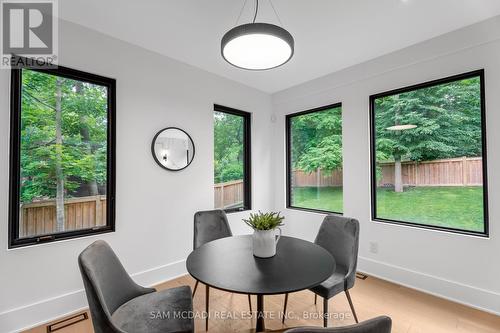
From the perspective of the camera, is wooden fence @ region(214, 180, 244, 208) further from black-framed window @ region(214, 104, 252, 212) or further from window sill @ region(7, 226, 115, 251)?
window sill @ region(7, 226, 115, 251)

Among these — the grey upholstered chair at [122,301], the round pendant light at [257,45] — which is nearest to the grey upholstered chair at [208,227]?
the grey upholstered chair at [122,301]

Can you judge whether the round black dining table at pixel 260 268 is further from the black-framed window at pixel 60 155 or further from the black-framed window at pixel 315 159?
the black-framed window at pixel 315 159

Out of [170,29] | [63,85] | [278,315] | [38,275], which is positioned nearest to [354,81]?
[170,29]

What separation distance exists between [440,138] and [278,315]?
256cm

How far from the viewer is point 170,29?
2443 mm

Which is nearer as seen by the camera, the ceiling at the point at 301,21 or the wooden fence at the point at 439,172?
the ceiling at the point at 301,21

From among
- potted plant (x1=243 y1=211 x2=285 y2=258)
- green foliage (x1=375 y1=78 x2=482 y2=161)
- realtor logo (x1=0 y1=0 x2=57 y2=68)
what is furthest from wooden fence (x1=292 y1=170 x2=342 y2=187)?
realtor logo (x1=0 y1=0 x2=57 y2=68)

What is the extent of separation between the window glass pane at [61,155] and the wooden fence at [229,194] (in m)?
1.49

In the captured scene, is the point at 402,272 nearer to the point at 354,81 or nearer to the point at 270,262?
the point at 270,262

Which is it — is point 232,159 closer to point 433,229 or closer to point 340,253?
point 340,253

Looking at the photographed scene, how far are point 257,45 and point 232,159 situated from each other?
7.64 ft

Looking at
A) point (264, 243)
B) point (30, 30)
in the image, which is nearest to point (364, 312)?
point (264, 243)

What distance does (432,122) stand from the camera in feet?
9.09

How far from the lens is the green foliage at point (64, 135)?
215cm
